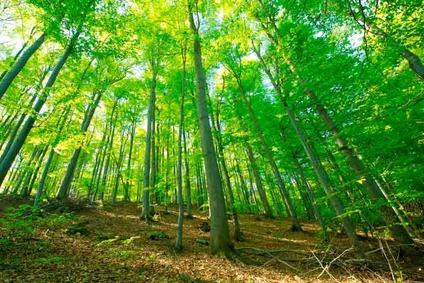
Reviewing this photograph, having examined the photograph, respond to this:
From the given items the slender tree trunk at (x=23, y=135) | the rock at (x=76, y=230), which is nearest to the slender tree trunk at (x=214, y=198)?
the rock at (x=76, y=230)

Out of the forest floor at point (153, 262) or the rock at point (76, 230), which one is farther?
the rock at point (76, 230)

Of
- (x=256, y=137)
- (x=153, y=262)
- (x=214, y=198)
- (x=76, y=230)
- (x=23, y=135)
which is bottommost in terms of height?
(x=153, y=262)

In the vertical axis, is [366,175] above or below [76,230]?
above

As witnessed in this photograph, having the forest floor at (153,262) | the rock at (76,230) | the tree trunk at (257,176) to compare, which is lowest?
the forest floor at (153,262)

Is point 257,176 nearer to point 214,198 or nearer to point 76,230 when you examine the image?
point 214,198

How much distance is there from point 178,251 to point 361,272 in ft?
15.0

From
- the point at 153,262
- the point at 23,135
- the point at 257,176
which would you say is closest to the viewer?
the point at 153,262

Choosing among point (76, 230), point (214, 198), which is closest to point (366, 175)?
point (214, 198)

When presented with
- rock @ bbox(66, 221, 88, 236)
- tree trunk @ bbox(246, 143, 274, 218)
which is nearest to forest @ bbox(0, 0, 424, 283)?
rock @ bbox(66, 221, 88, 236)

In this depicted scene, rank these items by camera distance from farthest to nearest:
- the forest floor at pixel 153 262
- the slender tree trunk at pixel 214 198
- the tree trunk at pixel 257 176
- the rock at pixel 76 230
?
the tree trunk at pixel 257 176 → the rock at pixel 76 230 → the slender tree trunk at pixel 214 198 → the forest floor at pixel 153 262

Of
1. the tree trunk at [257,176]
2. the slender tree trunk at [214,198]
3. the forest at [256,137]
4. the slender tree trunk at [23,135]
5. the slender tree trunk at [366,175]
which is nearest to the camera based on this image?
the forest at [256,137]

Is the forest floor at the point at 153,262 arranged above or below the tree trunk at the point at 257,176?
below

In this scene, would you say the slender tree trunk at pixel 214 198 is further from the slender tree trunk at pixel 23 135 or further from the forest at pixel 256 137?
the slender tree trunk at pixel 23 135

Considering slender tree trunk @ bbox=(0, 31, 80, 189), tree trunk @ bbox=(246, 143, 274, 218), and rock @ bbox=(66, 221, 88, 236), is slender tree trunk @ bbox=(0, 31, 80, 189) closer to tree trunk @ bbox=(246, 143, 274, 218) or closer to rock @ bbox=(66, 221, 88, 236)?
rock @ bbox=(66, 221, 88, 236)
